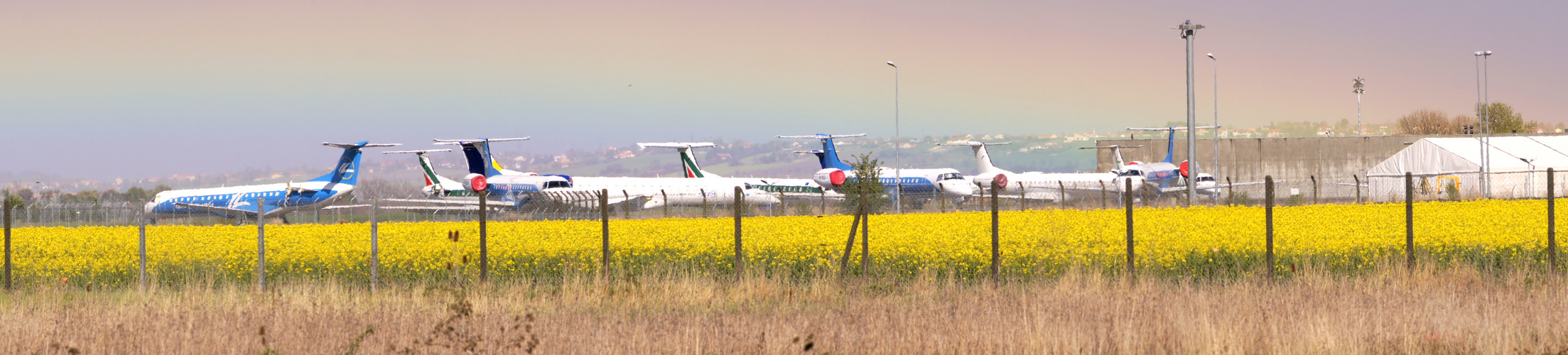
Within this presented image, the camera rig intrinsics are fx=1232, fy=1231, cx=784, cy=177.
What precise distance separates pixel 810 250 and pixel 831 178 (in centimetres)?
4033

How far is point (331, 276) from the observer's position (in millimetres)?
16000

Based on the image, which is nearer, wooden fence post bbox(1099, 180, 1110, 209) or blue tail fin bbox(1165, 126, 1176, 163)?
wooden fence post bbox(1099, 180, 1110, 209)

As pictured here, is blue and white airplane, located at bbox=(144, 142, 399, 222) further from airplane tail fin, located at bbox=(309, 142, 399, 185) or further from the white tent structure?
the white tent structure

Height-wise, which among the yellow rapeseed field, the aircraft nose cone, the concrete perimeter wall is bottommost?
the yellow rapeseed field

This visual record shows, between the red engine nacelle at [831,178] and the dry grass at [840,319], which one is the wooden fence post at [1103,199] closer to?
the red engine nacelle at [831,178]

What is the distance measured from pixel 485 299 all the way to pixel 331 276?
475 cm

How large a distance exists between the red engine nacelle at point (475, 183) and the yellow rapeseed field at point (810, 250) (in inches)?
1444

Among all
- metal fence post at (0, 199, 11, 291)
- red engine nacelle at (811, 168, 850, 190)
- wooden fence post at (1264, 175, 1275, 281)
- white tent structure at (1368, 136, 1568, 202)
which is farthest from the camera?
white tent structure at (1368, 136, 1568, 202)

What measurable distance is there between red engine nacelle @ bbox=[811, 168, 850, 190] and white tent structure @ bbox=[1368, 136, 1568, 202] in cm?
2680

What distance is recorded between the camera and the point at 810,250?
16.6 m

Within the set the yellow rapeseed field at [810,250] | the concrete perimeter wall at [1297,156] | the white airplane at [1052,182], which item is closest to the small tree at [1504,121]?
the concrete perimeter wall at [1297,156]

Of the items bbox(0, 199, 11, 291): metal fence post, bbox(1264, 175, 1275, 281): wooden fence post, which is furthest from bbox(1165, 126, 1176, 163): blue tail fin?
bbox(0, 199, 11, 291): metal fence post

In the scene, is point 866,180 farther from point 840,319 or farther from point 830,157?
point 840,319

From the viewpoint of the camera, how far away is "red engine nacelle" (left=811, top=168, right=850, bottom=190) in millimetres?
56625
